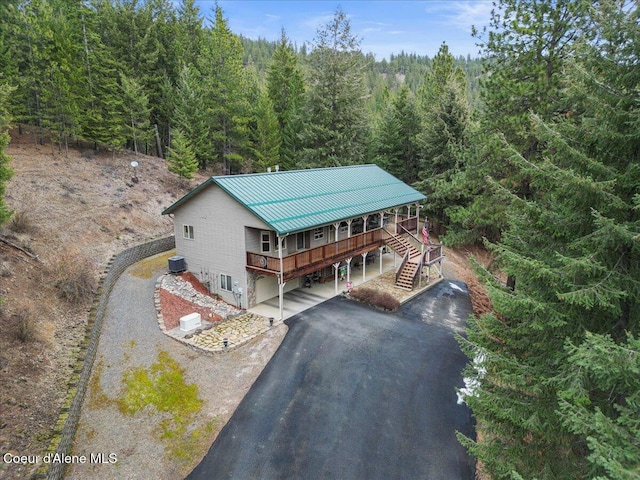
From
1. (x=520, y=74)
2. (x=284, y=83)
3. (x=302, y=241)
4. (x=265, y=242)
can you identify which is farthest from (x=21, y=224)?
(x=284, y=83)

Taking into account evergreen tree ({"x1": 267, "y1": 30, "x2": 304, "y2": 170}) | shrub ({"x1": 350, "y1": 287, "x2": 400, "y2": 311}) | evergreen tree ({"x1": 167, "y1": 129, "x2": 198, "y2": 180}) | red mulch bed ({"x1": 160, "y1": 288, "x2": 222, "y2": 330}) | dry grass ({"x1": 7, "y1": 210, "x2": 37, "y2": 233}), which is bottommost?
shrub ({"x1": 350, "y1": 287, "x2": 400, "y2": 311})

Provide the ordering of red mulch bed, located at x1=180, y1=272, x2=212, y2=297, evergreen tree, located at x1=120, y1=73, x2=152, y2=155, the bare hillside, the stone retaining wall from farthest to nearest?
evergreen tree, located at x1=120, y1=73, x2=152, y2=155, red mulch bed, located at x1=180, y1=272, x2=212, y2=297, the bare hillside, the stone retaining wall

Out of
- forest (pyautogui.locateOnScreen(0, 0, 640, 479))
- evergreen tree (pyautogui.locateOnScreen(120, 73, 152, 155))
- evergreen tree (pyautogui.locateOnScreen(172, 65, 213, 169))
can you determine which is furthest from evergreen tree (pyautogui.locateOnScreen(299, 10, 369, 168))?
evergreen tree (pyautogui.locateOnScreen(120, 73, 152, 155))

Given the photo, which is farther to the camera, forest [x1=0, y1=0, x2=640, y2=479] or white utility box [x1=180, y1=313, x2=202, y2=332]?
white utility box [x1=180, y1=313, x2=202, y2=332]

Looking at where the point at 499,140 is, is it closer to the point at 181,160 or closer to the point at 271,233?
the point at 271,233

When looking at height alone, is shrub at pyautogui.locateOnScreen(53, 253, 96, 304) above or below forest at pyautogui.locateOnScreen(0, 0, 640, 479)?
below

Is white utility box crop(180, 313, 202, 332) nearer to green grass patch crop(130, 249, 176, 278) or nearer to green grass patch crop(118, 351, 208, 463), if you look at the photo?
green grass patch crop(118, 351, 208, 463)

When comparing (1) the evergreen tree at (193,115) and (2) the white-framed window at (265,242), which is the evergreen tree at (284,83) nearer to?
(1) the evergreen tree at (193,115)

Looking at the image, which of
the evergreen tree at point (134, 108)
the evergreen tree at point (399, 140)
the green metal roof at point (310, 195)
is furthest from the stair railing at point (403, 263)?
the evergreen tree at point (134, 108)
